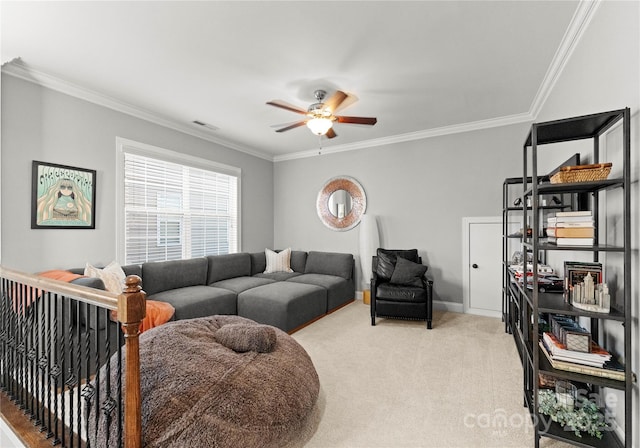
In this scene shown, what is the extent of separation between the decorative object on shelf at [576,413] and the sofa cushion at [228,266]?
384 cm

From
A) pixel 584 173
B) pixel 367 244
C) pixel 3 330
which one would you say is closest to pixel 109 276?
pixel 3 330

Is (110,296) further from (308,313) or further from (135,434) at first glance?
(308,313)

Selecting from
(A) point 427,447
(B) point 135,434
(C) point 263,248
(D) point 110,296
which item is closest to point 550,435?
(A) point 427,447

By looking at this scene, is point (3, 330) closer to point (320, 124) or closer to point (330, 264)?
point (320, 124)

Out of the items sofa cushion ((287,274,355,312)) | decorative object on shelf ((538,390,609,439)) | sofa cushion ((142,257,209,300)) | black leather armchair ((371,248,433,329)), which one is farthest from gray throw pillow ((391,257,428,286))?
sofa cushion ((142,257,209,300))

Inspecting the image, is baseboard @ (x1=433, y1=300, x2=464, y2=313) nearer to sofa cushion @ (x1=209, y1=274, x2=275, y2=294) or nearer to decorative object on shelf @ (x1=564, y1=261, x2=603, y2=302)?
sofa cushion @ (x1=209, y1=274, x2=275, y2=294)

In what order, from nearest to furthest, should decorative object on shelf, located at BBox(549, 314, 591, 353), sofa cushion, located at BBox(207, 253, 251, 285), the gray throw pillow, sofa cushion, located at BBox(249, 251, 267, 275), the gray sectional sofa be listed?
1. decorative object on shelf, located at BBox(549, 314, 591, 353)
2. the gray sectional sofa
3. the gray throw pillow
4. sofa cushion, located at BBox(207, 253, 251, 285)
5. sofa cushion, located at BBox(249, 251, 267, 275)

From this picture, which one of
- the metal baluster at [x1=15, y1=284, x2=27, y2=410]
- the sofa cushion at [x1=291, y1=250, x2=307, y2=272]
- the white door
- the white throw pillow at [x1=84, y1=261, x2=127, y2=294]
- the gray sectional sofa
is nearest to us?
the metal baluster at [x1=15, y1=284, x2=27, y2=410]

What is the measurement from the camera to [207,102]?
3.51 metres

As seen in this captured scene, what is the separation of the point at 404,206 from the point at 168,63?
11.9ft

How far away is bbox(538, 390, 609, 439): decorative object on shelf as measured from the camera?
159 centimetres

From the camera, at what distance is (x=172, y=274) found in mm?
3783

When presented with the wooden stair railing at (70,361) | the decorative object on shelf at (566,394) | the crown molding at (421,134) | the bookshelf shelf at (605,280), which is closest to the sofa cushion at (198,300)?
the wooden stair railing at (70,361)

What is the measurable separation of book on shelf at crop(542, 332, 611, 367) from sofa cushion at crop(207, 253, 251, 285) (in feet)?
12.7
